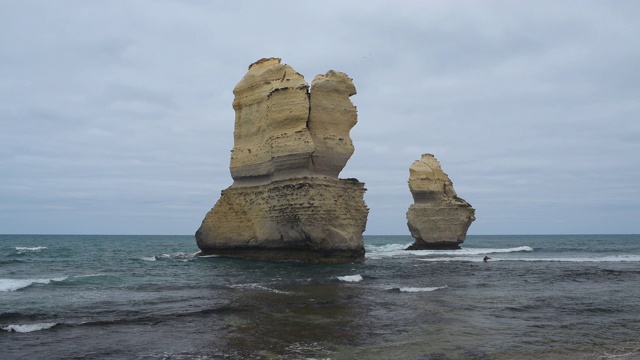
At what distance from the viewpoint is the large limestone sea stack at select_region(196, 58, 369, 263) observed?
106 ft

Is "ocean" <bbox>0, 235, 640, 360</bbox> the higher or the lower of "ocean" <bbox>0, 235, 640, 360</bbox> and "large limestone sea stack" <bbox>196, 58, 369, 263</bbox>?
the lower

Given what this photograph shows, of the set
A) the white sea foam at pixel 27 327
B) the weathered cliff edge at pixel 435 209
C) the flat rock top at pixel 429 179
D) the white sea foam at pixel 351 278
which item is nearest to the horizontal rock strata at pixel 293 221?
the white sea foam at pixel 351 278

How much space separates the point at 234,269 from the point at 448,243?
30.7 metres

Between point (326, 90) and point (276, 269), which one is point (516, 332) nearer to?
point (276, 269)

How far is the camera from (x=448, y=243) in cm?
5378

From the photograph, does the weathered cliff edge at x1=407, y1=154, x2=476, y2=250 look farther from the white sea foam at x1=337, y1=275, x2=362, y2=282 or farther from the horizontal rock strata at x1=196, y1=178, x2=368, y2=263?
the white sea foam at x1=337, y1=275, x2=362, y2=282

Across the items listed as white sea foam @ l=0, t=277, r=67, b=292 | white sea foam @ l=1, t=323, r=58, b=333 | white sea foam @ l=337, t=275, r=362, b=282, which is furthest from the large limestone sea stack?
white sea foam @ l=1, t=323, r=58, b=333

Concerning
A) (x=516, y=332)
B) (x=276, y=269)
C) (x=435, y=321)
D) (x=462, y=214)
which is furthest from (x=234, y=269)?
(x=462, y=214)

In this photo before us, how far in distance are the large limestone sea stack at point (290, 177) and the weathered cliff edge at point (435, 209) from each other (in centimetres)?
1809

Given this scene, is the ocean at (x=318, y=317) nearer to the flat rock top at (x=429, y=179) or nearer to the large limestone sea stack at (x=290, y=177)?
the large limestone sea stack at (x=290, y=177)

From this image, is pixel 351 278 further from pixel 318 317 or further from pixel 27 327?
pixel 27 327

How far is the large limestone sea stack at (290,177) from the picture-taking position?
106 feet

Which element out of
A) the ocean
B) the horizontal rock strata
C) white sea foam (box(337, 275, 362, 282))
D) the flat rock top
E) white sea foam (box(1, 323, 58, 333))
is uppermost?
the flat rock top

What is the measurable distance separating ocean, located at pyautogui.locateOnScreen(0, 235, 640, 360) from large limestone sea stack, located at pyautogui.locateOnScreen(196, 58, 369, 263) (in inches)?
263
